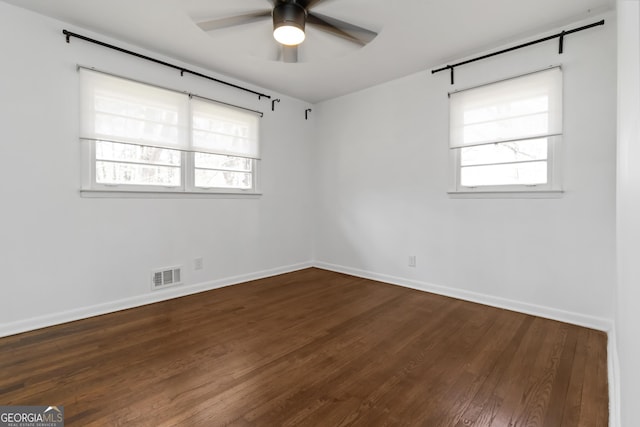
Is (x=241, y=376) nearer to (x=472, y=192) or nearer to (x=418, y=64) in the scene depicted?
(x=472, y=192)

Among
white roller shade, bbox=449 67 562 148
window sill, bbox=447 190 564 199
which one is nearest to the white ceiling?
white roller shade, bbox=449 67 562 148

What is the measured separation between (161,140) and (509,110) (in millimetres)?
3534

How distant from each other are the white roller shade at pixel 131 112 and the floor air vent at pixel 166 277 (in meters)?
1.34

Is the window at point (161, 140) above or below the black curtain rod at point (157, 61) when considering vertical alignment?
below

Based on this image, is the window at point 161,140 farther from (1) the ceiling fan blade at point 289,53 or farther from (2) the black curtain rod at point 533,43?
(2) the black curtain rod at point 533,43

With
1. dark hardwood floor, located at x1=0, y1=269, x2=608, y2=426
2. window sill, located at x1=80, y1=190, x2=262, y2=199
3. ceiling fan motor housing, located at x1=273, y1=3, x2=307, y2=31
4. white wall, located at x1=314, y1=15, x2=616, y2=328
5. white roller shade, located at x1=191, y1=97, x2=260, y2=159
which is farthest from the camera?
white roller shade, located at x1=191, y1=97, x2=260, y2=159

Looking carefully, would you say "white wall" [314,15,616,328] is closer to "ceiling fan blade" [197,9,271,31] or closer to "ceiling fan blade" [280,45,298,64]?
"ceiling fan blade" [280,45,298,64]

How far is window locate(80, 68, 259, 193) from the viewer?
274 centimetres

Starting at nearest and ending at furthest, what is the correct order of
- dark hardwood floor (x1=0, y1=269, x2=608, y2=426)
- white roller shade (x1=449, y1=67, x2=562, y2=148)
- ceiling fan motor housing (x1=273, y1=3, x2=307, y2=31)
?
dark hardwood floor (x1=0, y1=269, x2=608, y2=426) → ceiling fan motor housing (x1=273, y1=3, x2=307, y2=31) → white roller shade (x1=449, y1=67, x2=562, y2=148)

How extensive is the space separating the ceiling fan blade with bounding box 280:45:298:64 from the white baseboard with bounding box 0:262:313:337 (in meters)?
2.61

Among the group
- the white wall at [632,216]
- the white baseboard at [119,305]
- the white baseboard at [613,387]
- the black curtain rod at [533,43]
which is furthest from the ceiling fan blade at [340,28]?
the white baseboard at [119,305]

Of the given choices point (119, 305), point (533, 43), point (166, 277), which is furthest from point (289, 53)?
point (119, 305)

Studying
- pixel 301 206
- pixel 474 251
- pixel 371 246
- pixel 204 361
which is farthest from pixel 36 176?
pixel 474 251

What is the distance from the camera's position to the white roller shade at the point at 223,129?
11.2ft
